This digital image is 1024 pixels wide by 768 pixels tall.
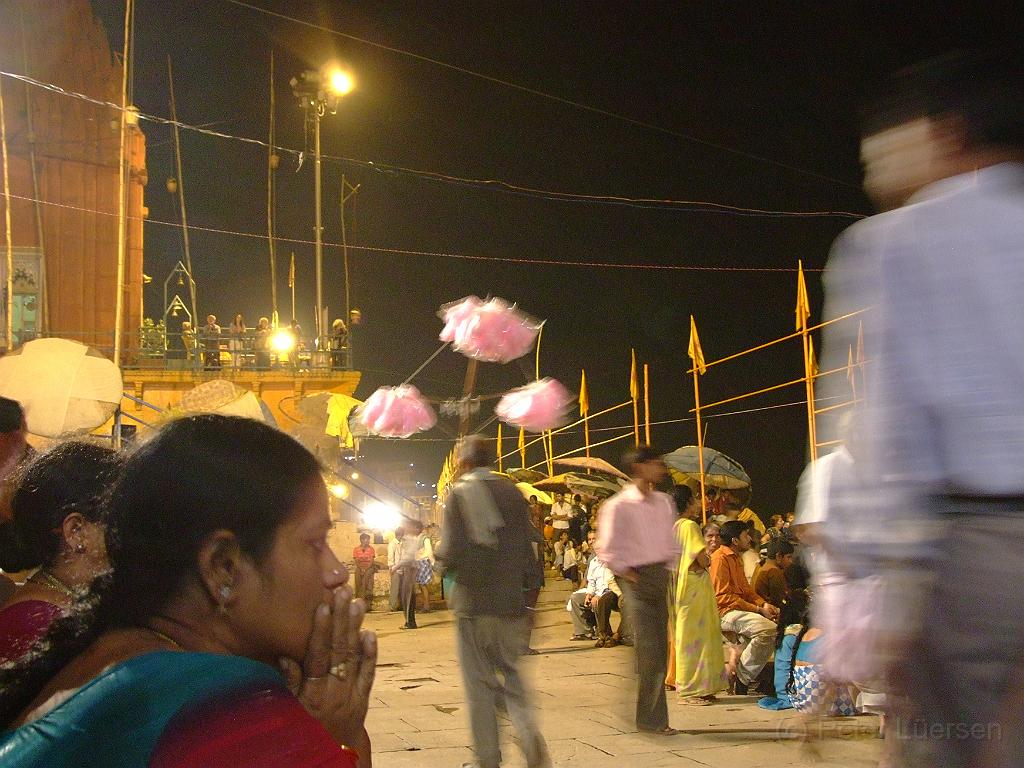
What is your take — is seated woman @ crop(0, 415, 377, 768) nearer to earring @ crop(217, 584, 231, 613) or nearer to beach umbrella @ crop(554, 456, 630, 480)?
earring @ crop(217, 584, 231, 613)

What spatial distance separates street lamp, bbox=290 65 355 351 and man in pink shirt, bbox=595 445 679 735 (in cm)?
1103

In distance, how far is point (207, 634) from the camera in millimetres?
1379

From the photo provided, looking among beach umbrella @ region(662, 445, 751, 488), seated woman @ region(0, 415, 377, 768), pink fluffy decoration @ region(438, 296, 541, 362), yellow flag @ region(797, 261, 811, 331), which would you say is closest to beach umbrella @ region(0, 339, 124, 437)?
pink fluffy decoration @ region(438, 296, 541, 362)

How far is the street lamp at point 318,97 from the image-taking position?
53.8ft

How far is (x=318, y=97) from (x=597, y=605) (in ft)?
36.8

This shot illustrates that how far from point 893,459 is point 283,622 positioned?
1099mm

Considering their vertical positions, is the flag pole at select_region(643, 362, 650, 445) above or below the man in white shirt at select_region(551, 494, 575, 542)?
above

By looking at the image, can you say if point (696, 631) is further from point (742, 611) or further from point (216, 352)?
point (216, 352)

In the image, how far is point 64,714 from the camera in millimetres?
1160

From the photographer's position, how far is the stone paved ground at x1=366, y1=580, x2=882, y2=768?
19.2 ft

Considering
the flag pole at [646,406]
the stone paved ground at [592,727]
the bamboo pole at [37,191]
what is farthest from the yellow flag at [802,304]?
the bamboo pole at [37,191]

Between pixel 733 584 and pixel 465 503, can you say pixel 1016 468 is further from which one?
pixel 733 584

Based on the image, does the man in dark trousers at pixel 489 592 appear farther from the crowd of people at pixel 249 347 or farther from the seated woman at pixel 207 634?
the crowd of people at pixel 249 347

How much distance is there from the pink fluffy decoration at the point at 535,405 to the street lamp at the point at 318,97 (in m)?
Answer: 8.35
